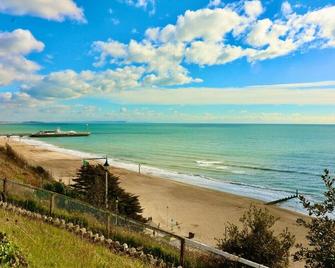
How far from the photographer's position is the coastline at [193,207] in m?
26.3

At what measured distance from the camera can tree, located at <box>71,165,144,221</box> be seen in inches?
835

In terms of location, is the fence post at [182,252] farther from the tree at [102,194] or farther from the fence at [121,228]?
the tree at [102,194]

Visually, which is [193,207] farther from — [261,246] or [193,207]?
[261,246]

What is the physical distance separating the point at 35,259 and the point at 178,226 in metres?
19.5

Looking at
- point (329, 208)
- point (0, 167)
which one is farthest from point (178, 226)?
point (329, 208)

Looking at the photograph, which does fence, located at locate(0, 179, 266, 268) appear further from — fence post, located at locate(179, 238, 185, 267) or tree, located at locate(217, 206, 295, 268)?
tree, located at locate(217, 206, 295, 268)

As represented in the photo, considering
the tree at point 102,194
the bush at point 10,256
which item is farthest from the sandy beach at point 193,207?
the bush at point 10,256

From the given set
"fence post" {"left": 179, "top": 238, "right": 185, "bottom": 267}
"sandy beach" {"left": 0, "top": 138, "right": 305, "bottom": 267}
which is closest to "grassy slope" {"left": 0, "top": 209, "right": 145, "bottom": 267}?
"fence post" {"left": 179, "top": 238, "right": 185, "bottom": 267}

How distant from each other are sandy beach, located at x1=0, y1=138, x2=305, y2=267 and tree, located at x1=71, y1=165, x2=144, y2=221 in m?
4.33

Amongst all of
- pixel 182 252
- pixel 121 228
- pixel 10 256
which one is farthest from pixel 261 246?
pixel 10 256

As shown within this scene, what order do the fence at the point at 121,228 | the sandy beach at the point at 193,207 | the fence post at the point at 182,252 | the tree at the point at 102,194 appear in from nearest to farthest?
1. the fence post at the point at 182,252
2. the fence at the point at 121,228
3. the tree at the point at 102,194
4. the sandy beach at the point at 193,207

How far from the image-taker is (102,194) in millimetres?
22281

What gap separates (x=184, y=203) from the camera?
3453 cm

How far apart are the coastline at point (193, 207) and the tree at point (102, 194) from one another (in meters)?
4.27
